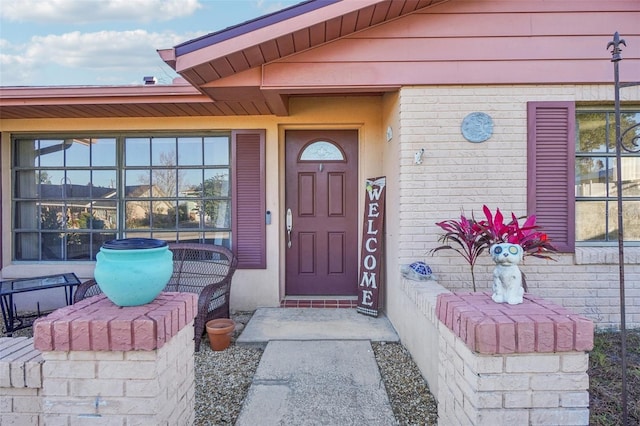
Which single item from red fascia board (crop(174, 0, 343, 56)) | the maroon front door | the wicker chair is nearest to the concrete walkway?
the wicker chair

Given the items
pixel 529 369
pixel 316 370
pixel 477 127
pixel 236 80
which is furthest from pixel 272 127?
pixel 529 369

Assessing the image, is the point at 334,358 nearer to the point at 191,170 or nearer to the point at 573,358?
the point at 573,358

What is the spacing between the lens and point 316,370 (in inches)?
112

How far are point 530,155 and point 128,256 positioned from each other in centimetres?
347

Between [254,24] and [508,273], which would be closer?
[508,273]

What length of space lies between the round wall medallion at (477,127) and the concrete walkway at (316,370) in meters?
2.03

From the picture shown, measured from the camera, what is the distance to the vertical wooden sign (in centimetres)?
414

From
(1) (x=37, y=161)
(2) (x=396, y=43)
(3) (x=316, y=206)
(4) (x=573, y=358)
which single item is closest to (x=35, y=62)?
(1) (x=37, y=161)

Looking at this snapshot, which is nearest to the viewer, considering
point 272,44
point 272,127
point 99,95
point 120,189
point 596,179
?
point 272,44

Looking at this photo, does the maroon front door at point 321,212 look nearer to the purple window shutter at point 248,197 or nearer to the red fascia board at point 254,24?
the purple window shutter at point 248,197

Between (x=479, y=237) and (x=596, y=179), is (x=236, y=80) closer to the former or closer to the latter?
(x=479, y=237)

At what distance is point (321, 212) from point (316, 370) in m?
2.25

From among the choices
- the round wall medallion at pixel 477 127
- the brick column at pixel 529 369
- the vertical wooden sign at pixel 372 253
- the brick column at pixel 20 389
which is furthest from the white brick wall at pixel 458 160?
the brick column at pixel 20 389

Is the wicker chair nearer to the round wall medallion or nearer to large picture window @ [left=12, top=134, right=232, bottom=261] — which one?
large picture window @ [left=12, top=134, right=232, bottom=261]
